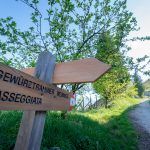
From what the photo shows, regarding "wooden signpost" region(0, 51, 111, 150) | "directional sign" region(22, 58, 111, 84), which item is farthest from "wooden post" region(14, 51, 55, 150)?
"directional sign" region(22, 58, 111, 84)

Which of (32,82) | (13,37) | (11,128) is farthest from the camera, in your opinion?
(13,37)

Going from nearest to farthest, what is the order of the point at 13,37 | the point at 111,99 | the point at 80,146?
the point at 80,146
the point at 13,37
the point at 111,99

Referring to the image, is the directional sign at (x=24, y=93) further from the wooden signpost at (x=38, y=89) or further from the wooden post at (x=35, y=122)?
the wooden post at (x=35, y=122)

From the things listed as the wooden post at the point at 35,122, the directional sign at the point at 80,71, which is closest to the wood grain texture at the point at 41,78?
the wooden post at the point at 35,122

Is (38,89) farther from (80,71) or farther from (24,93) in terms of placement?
(80,71)

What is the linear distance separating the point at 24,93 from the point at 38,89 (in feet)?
0.84

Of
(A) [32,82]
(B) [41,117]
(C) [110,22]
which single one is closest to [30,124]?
(B) [41,117]

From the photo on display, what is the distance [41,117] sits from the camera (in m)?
2.68

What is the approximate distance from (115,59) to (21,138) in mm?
5718

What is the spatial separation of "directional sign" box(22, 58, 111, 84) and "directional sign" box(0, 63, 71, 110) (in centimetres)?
18

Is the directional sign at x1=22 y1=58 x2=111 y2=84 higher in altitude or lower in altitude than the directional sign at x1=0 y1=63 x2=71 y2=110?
higher

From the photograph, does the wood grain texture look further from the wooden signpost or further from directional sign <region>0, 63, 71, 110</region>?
directional sign <region>0, 63, 71, 110</region>

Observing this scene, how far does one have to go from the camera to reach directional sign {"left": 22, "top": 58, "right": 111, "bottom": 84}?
2580 millimetres

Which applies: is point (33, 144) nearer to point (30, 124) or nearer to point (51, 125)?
point (30, 124)
